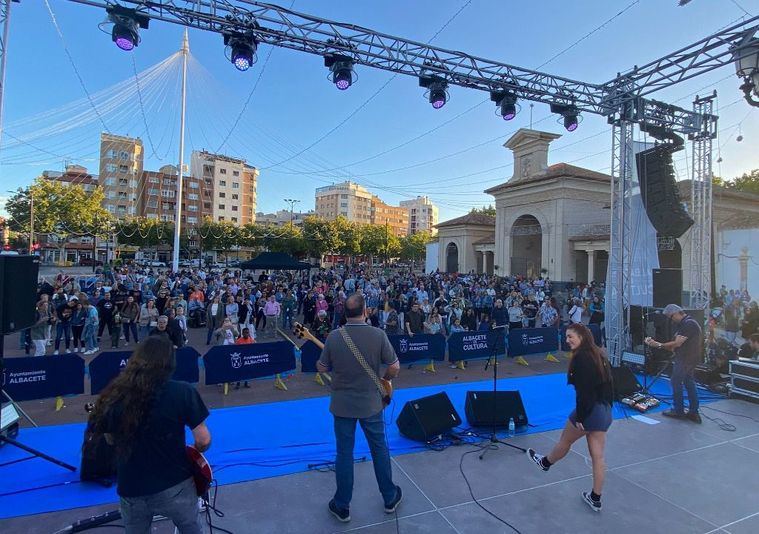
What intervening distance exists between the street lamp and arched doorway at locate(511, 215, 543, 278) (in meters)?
26.7

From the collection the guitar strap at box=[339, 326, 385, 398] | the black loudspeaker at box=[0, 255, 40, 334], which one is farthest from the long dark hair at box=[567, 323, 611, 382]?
the black loudspeaker at box=[0, 255, 40, 334]

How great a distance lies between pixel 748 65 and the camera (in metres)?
7.52

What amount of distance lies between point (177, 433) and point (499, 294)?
18.8 meters

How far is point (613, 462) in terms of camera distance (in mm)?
4902

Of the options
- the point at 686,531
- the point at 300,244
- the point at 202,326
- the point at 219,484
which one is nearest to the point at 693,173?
the point at 686,531

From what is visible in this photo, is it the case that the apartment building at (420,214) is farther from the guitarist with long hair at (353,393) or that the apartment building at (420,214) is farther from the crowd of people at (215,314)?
the guitarist with long hair at (353,393)

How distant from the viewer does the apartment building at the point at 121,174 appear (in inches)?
2613

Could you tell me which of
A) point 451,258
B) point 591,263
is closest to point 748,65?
point 591,263

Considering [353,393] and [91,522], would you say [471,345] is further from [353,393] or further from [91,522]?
[91,522]

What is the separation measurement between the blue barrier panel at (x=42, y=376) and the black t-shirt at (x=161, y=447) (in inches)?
219

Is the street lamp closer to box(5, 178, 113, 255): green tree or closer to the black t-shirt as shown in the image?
the black t-shirt

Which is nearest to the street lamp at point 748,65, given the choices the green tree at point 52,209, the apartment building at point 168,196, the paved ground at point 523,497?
the paved ground at point 523,497

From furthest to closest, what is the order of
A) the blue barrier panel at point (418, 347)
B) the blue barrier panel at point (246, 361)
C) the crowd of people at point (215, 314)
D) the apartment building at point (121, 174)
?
the apartment building at point (121, 174) < the crowd of people at point (215, 314) < the blue barrier panel at point (418, 347) < the blue barrier panel at point (246, 361)

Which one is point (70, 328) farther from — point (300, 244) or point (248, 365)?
point (300, 244)
